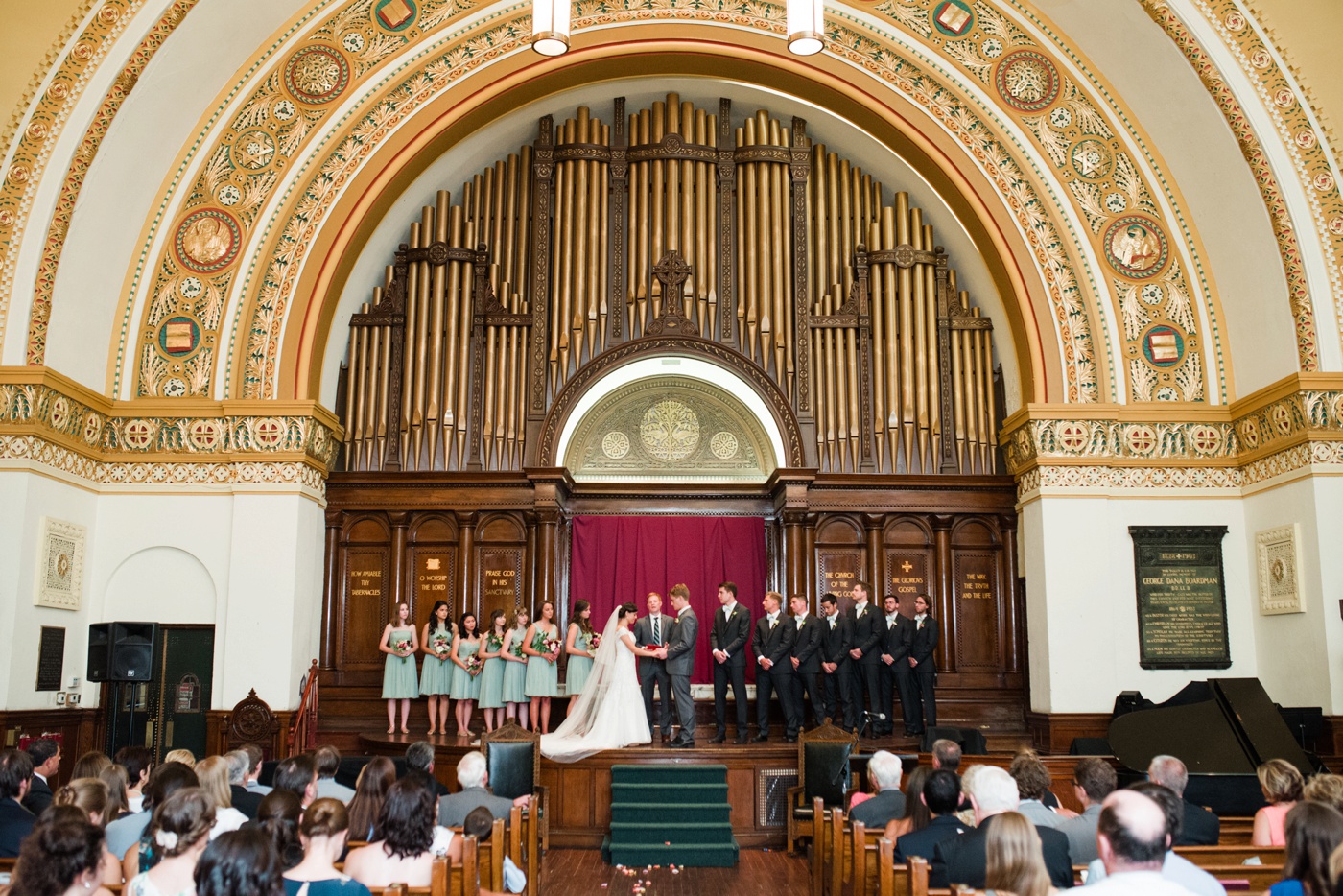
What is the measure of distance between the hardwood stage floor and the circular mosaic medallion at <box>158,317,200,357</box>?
6360 millimetres

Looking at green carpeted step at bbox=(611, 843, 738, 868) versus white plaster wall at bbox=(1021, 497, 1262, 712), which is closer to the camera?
green carpeted step at bbox=(611, 843, 738, 868)

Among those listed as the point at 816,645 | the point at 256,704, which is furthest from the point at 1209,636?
the point at 256,704

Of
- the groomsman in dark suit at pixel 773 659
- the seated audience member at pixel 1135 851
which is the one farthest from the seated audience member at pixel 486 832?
the groomsman in dark suit at pixel 773 659

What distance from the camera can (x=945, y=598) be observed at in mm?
12773

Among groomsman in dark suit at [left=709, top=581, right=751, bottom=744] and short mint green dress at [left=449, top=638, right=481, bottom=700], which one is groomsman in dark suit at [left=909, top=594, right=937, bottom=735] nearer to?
groomsman in dark suit at [left=709, top=581, right=751, bottom=744]

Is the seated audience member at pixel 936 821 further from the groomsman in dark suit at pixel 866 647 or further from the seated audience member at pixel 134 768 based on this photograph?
the groomsman in dark suit at pixel 866 647

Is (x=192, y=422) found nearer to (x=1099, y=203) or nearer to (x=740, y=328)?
(x=740, y=328)

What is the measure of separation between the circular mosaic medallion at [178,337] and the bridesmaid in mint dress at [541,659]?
452 cm

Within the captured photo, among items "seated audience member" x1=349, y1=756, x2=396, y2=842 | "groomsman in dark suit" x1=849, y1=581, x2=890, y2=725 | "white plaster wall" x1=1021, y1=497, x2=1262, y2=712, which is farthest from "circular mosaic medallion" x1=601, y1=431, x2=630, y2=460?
"seated audience member" x1=349, y1=756, x2=396, y2=842

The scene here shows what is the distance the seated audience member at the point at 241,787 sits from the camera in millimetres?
5957

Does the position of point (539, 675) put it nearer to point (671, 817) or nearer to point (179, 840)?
point (671, 817)

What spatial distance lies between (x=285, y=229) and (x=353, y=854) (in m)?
8.77

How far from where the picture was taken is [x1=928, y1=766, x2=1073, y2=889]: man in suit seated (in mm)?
4621

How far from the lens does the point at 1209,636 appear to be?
1138 centimetres
